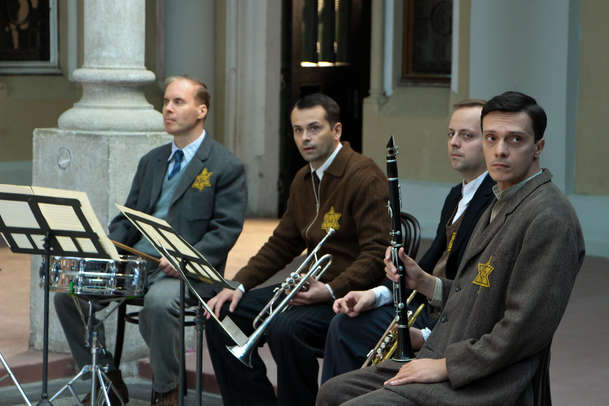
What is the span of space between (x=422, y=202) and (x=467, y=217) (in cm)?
575

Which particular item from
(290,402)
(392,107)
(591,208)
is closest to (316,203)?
(290,402)

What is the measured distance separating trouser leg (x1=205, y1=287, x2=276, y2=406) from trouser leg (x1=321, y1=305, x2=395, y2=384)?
527mm

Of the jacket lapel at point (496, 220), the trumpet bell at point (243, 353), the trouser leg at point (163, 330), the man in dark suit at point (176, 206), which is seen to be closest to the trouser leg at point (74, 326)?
the man in dark suit at point (176, 206)

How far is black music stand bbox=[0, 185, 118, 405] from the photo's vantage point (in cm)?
414

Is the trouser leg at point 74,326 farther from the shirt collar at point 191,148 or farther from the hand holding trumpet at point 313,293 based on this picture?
the hand holding trumpet at point 313,293

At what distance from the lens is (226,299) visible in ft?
15.2

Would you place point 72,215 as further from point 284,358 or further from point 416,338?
point 416,338

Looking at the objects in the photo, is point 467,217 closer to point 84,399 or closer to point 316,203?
point 316,203

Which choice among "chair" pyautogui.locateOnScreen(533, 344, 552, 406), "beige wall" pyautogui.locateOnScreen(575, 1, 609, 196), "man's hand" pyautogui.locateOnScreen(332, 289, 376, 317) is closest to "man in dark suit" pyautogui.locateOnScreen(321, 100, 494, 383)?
"man's hand" pyautogui.locateOnScreen(332, 289, 376, 317)

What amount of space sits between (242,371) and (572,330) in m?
2.32

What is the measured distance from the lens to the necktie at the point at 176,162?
5.21 metres

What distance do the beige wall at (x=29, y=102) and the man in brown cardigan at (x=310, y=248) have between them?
6.14 meters

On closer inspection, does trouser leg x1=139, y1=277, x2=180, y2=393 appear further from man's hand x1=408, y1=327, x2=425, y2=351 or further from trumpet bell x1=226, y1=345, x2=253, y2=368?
man's hand x1=408, y1=327, x2=425, y2=351

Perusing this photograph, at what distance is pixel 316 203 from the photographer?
4.60 metres
